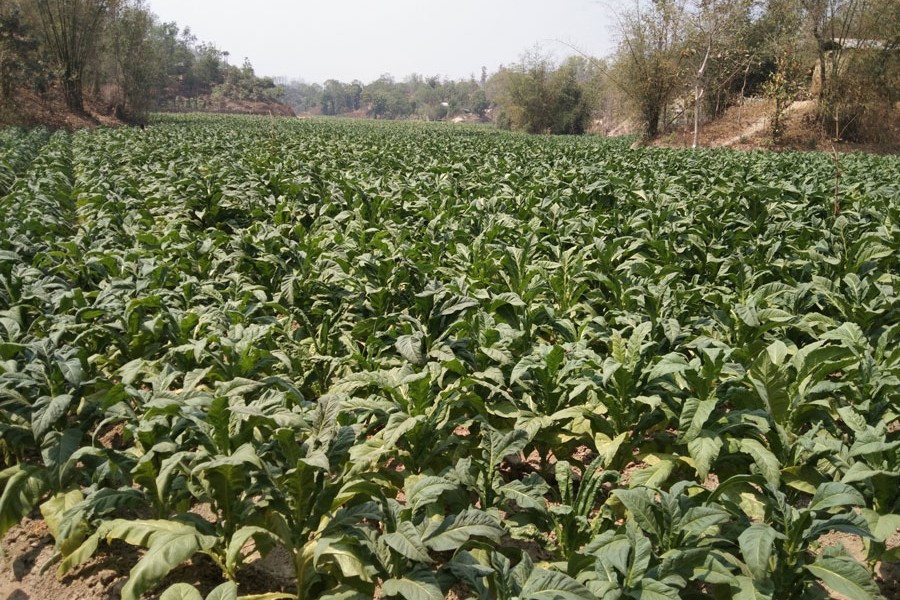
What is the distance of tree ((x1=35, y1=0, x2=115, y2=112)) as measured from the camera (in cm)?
4156

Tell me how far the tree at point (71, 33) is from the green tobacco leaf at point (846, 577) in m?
50.4

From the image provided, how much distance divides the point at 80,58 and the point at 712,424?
2063 inches

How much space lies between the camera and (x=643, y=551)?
2180mm

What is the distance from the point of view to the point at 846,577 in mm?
2150

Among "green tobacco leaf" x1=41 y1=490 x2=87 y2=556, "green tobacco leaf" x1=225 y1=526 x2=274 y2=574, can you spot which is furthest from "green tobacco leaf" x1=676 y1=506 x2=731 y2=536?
"green tobacco leaf" x1=41 y1=490 x2=87 y2=556

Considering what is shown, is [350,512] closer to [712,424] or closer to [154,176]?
[712,424]

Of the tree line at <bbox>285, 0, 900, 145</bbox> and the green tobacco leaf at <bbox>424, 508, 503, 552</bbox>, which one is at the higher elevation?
the tree line at <bbox>285, 0, 900, 145</bbox>

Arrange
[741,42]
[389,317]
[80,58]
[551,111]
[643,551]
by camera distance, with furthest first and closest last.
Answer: [551,111]
[80,58]
[741,42]
[389,317]
[643,551]

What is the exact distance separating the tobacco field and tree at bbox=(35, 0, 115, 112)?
4392 centimetres

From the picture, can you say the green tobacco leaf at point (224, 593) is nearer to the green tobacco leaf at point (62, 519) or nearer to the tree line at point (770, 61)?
the green tobacco leaf at point (62, 519)

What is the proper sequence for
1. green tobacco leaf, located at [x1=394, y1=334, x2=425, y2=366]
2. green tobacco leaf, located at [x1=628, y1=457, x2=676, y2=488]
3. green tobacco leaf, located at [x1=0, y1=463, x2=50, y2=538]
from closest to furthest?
green tobacco leaf, located at [x1=0, y1=463, x2=50, y2=538]
green tobacco leaf, located at [x1=628, y1=457, x2=676, y2=488]
green tobacco leaf, located at [x1=394, y1=334, x2=425, y2=366]

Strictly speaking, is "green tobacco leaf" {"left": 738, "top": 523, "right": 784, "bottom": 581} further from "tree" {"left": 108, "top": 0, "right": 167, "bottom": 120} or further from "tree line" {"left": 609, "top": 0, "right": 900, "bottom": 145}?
"tree" {"left": 108, "top": 0, "right": 167, "bottom": 120}

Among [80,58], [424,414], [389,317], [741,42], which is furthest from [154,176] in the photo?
[80,58]

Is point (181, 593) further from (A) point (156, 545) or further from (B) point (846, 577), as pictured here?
(B) point (846, 577)
